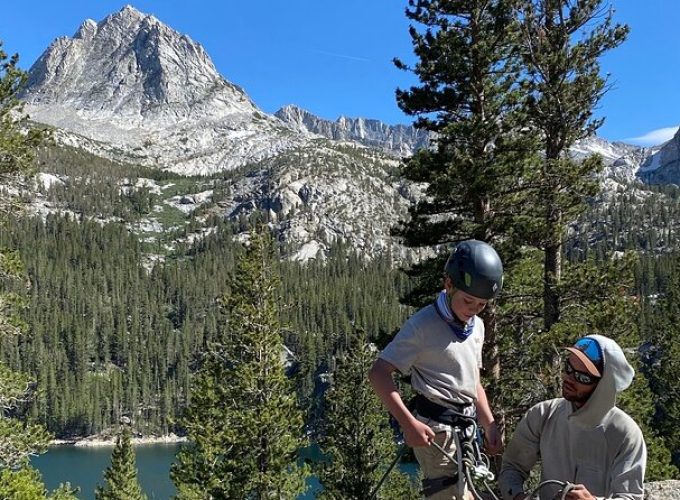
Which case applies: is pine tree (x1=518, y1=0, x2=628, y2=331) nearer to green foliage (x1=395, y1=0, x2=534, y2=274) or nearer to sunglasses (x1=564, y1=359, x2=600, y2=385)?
green foliage (x1=395, y1=0, x2=534, y2=274)

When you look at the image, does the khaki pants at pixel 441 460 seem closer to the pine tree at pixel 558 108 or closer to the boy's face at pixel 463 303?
the boy's face at pixel 463 303

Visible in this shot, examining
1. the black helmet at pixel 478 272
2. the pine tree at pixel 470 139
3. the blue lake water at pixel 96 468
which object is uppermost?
the pine tree at pixel 470 139

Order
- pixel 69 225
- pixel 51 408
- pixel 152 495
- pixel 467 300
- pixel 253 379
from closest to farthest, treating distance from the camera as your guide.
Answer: pixel 467 300 → pixel 253 379 → pixel 152 495 → pixel 51 408 → pixel 69 225

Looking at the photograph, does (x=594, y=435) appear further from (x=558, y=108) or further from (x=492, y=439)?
(x=558, y=108)

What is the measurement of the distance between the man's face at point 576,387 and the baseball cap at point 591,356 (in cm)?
3

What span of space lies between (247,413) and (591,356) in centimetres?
1767

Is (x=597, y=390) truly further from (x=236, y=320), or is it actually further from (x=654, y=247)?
(x=654, y=247)

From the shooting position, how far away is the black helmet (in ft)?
11.6

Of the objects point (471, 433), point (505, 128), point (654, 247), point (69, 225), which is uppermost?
point (69, 225)

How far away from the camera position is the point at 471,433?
3.69 meters

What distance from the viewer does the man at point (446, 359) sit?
3570mm

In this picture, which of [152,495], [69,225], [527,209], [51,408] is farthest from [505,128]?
[69,225]

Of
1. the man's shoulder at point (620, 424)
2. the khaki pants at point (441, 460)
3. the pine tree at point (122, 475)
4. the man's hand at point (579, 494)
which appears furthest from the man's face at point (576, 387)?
the pine tree at point (122, 475)

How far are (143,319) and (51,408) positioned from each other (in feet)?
153
